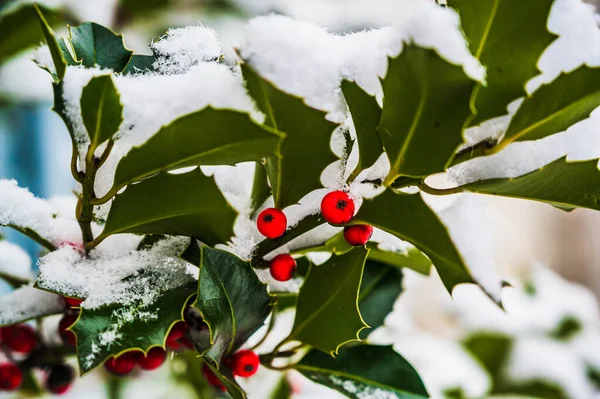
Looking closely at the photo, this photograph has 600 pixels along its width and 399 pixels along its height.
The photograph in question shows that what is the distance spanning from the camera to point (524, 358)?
1284 mm

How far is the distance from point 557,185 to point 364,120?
13 cm

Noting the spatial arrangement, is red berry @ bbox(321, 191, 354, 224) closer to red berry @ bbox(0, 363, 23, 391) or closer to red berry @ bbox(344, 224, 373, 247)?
red berry @ bbox(344, 224, 373, 247)

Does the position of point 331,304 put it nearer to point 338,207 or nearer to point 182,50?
point 338,207

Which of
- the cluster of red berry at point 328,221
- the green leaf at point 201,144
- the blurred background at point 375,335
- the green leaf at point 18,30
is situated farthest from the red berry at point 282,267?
the green leaf at point 18,30

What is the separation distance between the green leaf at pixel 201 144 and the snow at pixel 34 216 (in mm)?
105

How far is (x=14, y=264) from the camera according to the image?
537 millimetres

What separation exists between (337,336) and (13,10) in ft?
2.27

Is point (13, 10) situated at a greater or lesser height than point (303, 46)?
lesser

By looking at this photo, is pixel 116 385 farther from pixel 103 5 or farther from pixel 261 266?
pixel 103 5

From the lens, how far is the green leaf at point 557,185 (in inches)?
14.0

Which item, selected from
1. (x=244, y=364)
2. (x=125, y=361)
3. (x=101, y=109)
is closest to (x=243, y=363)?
(x=244, y=364)

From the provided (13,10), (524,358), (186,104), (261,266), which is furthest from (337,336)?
(524,358)

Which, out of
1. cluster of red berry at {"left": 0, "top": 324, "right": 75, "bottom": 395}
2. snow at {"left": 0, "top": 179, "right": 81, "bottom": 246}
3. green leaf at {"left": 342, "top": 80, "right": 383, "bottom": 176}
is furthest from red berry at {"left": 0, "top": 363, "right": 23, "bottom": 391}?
green leaf at {"left": 342, "top": 80, "right": 383, "bottom": 176}

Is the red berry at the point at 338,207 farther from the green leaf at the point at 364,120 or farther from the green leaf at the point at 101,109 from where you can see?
the green leaf at the point at 101,109
